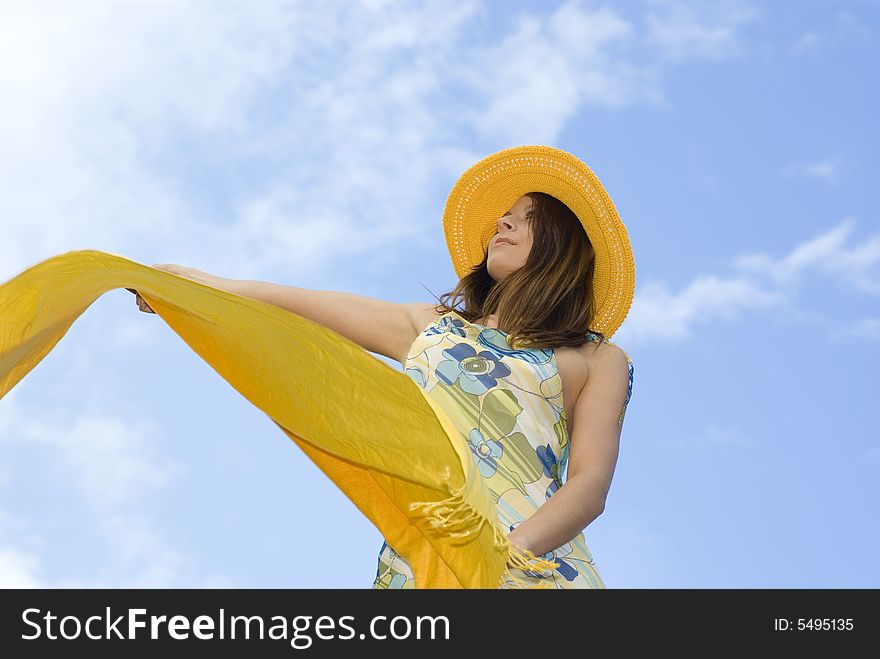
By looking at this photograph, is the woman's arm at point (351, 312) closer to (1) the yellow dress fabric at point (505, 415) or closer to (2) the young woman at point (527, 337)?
(2) the young woman at point (527, 337)

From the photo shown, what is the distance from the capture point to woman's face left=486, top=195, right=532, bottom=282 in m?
3.71

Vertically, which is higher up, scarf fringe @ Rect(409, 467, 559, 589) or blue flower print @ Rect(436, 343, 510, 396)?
blue flower print @ Rect(436, 343, 510, 396)

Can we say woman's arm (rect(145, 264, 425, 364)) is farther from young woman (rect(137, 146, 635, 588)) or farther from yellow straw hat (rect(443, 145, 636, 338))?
yellow straw hat (rect(443, 145, 636, 338))

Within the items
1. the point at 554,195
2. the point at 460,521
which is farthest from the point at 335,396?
the point at 554,195

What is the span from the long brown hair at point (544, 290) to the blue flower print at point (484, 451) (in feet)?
1.03

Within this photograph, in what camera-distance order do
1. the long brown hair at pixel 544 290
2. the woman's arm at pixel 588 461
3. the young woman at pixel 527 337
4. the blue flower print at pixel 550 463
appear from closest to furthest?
1. the woman's arm at pixel 588 461
2. the young woman at pixel 527 337
3. the blue flower print at pixel 550 463
4. the long brown hair at pixel 544 290

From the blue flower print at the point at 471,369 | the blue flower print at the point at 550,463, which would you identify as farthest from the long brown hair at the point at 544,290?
the blue flower print at the point at 550,463

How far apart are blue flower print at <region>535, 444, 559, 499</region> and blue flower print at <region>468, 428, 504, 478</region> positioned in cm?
10

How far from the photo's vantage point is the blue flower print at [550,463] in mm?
3318

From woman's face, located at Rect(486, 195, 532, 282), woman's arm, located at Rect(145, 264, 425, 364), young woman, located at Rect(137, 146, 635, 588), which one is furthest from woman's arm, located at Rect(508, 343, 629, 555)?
woman's arm, located at Rect(145, 264, 425, 364)

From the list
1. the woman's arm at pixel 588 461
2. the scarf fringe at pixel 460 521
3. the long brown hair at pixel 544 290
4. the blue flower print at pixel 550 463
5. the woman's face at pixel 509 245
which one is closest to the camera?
the scarf fringe at pixel 460 521

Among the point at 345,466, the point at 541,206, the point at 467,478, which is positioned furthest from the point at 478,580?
the point at 541,206
